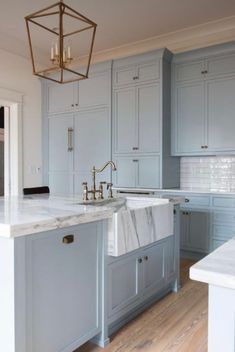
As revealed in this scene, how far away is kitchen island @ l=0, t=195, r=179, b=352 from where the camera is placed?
1411 millimetres

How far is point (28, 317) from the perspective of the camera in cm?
146

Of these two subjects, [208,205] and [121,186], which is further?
[121,186]

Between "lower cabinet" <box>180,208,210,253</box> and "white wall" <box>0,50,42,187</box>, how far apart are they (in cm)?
272

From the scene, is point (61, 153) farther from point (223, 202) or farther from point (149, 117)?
point (223, 202)

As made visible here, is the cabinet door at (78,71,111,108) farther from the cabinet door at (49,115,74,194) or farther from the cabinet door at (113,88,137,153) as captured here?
the cabinet door at (49,115,74,194)

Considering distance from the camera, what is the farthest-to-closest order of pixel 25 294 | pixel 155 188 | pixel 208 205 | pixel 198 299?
pixel 155 188 < pixel 208 205 < pixel 198 299 < pixel 25 294

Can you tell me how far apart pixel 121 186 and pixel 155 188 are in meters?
0.54

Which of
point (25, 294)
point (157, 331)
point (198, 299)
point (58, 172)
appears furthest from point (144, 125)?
point (25, 294)

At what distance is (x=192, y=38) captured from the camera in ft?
14.1

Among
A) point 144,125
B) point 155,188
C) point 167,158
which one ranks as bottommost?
point 155,188

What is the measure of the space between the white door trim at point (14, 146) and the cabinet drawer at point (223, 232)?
3.06 meters

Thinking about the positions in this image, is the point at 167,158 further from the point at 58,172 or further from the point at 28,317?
the point at 28,317

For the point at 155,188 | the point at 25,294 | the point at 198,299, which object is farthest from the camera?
the point at 155,188

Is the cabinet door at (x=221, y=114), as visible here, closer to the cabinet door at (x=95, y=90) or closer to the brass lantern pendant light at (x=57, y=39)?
the cabinet door at (x=95, y=90)
